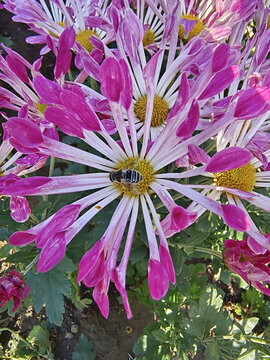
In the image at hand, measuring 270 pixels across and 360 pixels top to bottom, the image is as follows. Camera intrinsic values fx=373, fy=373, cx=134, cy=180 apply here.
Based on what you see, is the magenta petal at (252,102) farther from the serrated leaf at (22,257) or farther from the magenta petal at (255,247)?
the serrated leaf at (22,257)

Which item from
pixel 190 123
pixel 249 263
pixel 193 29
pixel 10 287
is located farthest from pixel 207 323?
pixel 193 29

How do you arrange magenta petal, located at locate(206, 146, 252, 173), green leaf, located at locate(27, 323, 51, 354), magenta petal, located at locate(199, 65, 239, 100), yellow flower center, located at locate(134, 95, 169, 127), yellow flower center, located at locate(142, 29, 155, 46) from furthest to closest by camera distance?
green leaf, located at locate(27, 323, 51, 354), yellow flower center, located at locate(142, 29, 155, 46), yellow flower center, located at locate(134, 95, 169, 127), magenta petal, located at locate(199, 65, 239, 100), magenta petal, located at locate(206, 146, 252, 173)

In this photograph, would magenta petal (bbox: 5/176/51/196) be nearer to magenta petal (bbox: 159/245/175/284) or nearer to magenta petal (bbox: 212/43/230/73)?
magenta petal (bbox: 159/245/175/284)

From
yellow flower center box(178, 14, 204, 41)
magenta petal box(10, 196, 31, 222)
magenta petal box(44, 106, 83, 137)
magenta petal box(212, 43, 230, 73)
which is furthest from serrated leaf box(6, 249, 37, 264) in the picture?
yellow flower center box(178, 14, 204, 41)

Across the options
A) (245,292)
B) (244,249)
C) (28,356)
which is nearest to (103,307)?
(244,249)

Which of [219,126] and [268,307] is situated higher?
[219,126]

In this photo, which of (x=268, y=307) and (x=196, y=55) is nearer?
(x=196, y=55)

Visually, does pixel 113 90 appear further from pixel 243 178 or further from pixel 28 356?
pixel 28 356

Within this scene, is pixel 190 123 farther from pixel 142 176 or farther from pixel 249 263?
pixel 249 263
